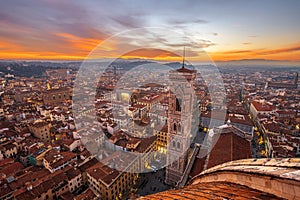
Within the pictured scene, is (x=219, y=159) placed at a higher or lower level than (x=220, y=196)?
lower

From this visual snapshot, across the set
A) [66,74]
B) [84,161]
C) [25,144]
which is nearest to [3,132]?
[25,144]

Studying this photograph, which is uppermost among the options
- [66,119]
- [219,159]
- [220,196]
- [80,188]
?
[220,196]

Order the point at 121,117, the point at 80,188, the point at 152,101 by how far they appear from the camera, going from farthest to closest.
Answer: the point at 152,101, the point at 121,117, the point at 80,188

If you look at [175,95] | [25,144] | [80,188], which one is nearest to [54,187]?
[80,188]

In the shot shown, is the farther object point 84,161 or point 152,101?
point 152,101

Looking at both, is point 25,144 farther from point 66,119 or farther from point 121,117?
point 121,117

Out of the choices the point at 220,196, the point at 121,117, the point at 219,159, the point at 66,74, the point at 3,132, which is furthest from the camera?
the point at 66,74
